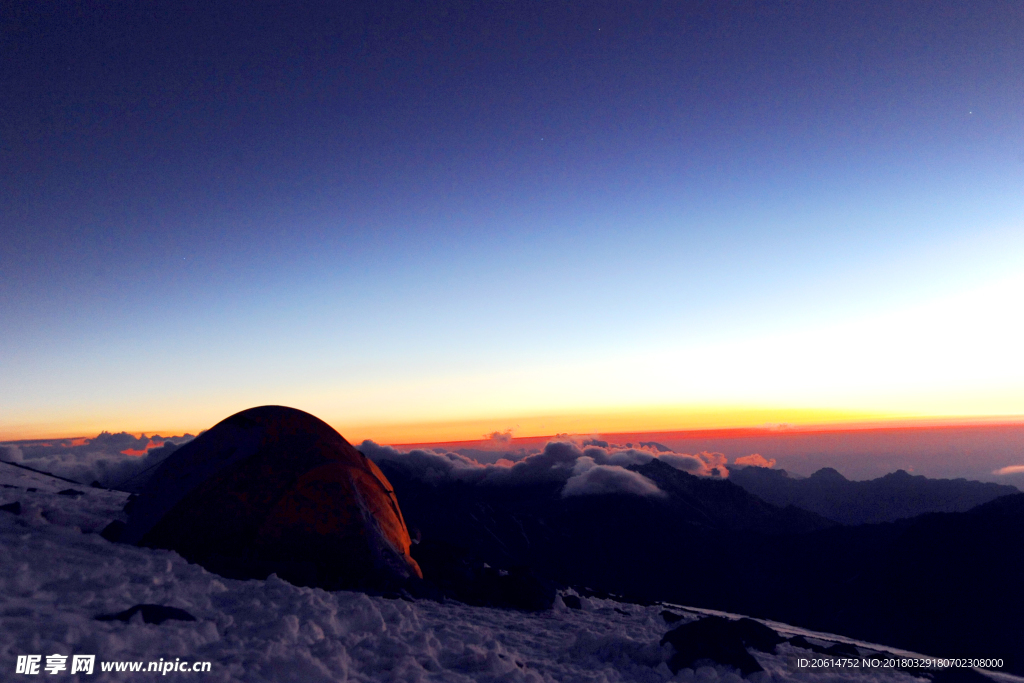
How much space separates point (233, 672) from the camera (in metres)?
8.59

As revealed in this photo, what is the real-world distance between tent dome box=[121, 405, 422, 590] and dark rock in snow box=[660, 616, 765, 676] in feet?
29.9

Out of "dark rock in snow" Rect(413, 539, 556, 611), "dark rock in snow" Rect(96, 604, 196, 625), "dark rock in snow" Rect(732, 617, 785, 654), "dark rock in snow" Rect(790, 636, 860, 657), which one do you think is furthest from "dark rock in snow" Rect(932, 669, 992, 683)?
"dark rock in snow" Rect(96, 604, 196, 625)

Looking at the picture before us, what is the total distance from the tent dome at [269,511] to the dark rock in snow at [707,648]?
29.9 ft

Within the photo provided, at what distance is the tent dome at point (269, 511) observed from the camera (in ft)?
54.2

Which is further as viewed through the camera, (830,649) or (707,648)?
(830,649)

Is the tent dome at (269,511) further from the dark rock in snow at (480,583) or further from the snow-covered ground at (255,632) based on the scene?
the dark rock in snow at (480,583)

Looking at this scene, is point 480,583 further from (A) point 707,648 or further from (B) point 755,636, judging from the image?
(A) point 707,648

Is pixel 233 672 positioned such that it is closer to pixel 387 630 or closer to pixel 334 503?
pixel 387 630

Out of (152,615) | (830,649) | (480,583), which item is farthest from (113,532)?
(830,649)

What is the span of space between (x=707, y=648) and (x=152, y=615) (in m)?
12.8

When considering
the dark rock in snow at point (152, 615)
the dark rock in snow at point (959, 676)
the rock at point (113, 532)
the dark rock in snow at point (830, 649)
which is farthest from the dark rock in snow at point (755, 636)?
the rock at point (113, 532)

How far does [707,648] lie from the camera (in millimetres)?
13836

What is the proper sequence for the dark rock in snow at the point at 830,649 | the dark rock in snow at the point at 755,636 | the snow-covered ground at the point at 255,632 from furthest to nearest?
the dark rock in snow at the point at 830,649 → the dark rock in snow at the point at 755,636 → the snow-covered ground at the point at 255,632

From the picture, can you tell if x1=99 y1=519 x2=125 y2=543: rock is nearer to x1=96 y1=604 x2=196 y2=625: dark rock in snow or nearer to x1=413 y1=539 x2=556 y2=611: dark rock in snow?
x1=96 y1=604 x2=196 y2=625: dark rock in snow
